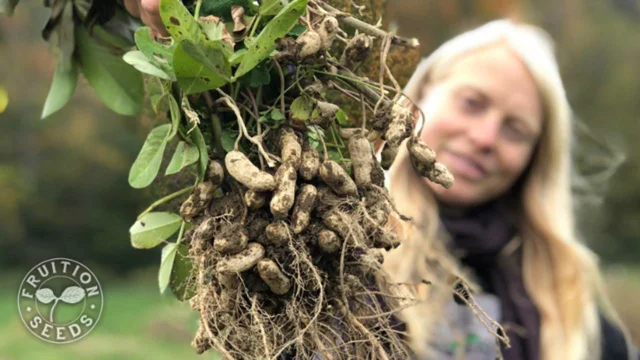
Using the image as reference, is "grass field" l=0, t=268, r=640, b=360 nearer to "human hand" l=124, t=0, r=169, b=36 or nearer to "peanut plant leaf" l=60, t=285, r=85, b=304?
"peanut plant leaf" l=60, t=285, r=85, b=304

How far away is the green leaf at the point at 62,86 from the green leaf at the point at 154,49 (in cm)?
33

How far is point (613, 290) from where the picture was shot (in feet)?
12.0

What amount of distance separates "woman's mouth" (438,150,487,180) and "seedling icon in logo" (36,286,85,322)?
85 cm

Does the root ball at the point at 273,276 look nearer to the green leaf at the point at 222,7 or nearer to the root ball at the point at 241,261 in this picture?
the root ball at the point at 241,261

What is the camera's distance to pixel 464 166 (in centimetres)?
109

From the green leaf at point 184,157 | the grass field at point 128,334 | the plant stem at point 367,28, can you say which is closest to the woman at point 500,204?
the plant stem at point 367,28

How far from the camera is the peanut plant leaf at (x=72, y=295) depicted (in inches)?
51.7

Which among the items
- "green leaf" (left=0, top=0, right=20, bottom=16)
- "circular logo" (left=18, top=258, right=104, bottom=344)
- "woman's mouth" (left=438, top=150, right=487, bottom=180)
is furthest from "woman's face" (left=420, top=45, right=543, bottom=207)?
"circular logo" (left=18, top=258, right=104, bottom=344)

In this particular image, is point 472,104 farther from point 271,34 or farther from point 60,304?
point 60,304

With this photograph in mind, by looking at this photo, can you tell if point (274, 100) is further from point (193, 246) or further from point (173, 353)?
point (173, 353)

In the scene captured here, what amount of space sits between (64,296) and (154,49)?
926 millimetres

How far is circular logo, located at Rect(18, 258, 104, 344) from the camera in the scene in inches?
51.0

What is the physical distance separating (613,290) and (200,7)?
3.69 m

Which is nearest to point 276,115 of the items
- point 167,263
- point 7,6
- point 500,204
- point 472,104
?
point 167,263
